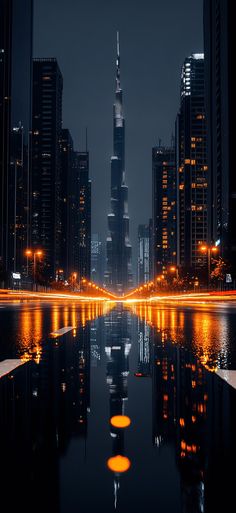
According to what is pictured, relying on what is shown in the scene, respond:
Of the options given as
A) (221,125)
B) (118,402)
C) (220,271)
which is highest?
(221,125)

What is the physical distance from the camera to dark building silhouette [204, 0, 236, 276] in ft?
432

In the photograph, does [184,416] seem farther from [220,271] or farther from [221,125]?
[221,125]

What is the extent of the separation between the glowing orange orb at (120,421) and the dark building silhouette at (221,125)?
113003mm

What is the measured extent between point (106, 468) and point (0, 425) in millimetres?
1288

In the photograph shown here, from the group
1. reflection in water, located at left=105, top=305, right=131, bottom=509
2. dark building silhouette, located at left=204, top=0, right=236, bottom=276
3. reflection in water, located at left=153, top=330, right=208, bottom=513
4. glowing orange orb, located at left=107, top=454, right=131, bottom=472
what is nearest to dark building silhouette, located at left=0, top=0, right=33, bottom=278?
dark building silhouette, located at left=204, top=0, right=236, bottom=276

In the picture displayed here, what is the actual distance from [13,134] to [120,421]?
174826mm

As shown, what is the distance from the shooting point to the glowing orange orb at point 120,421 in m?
4.65

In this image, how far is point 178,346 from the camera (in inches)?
420

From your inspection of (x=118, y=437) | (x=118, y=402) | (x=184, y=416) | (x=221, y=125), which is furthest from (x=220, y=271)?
(x=118, y=437)

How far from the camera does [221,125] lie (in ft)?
479

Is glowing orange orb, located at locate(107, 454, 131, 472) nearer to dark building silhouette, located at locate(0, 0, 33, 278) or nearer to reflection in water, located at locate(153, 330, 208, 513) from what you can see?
reflection in water, located at locate(153, 330, 208, 513)

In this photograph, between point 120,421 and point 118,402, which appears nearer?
point 120,421

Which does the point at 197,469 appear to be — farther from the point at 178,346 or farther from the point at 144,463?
the point at 178,346

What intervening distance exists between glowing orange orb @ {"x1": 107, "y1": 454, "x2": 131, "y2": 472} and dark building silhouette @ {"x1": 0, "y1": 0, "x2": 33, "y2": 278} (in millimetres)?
153324
